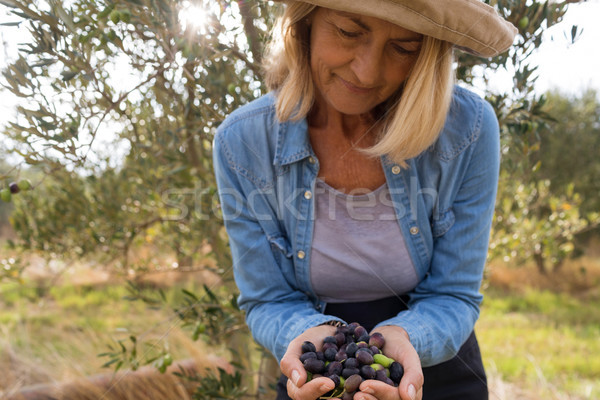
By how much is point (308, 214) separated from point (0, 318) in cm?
517

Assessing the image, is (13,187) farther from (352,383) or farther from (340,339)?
(352,383)

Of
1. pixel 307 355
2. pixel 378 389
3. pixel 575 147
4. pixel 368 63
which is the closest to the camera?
pixel 378 389

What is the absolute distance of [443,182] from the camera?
5.71 ft

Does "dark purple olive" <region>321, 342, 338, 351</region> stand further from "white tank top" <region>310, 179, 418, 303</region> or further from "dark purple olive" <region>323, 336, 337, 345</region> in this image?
"white tank top" <region>310, 179, 418, 303</region>

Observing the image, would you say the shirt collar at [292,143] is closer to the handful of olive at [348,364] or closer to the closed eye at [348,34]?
the closed eye at [348,34]

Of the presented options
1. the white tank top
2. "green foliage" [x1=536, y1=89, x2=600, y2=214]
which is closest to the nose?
the white tank top

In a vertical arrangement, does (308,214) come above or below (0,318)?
above

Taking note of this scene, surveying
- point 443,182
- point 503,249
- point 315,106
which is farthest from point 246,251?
point 503,249

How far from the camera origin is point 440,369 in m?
1.76

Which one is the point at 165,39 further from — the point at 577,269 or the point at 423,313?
the point at 577,269

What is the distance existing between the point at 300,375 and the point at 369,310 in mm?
500

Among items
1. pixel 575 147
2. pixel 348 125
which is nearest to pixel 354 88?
pixel 348 125

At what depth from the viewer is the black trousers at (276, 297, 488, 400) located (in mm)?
1747

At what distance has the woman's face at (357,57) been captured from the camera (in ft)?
5.00
